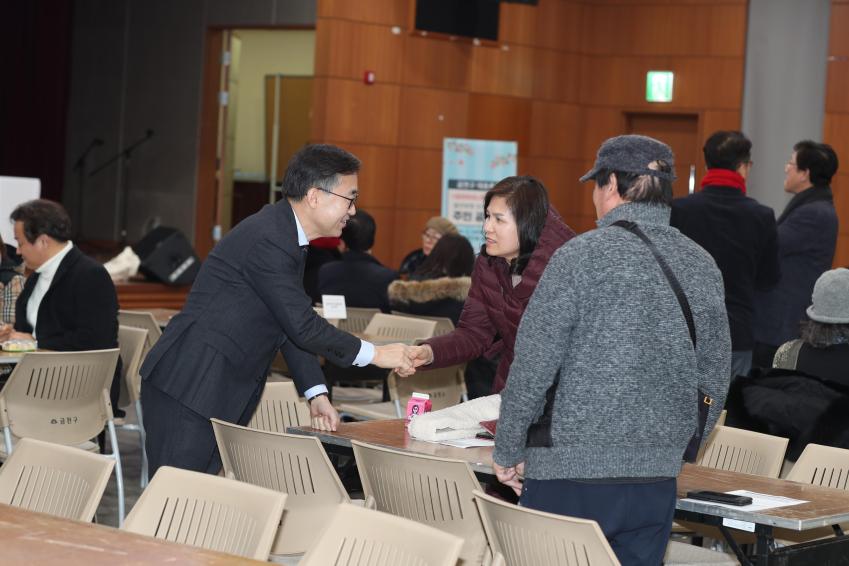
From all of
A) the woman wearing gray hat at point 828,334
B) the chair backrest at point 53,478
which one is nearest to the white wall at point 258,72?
the woman wearing gray hat at point 828,334

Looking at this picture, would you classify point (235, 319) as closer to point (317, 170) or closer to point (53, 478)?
point (317, 170)

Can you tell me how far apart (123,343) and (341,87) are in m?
5.68

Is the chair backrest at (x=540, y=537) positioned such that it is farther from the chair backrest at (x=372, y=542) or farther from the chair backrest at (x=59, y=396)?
the chair backrest at (x=59, y=396)

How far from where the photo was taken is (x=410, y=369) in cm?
387

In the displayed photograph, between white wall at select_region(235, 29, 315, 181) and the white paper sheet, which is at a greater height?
white wall at select_region(235, 29, 315, 181)

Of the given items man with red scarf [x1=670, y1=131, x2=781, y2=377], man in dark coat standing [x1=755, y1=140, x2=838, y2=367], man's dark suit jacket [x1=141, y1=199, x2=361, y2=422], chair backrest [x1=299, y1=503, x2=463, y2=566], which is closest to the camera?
chair backrest [x1=299, y1=503, x2=463, y2=566]

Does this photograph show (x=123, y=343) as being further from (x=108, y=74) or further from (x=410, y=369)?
(x=108, y=74)

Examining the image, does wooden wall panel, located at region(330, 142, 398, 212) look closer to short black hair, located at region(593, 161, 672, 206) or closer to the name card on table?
the name card on table

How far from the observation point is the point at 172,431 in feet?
11.9

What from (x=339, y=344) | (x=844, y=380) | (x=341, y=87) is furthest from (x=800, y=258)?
(x=341, y=87)

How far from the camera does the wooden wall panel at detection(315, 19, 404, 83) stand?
37.4 ft

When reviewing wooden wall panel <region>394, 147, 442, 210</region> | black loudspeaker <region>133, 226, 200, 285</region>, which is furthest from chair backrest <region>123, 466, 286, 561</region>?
wooden wall panel <region>394, 147, 442, 210</region>

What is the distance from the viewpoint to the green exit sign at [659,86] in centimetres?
1264

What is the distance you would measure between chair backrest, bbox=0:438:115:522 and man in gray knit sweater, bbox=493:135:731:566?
3.16ft
